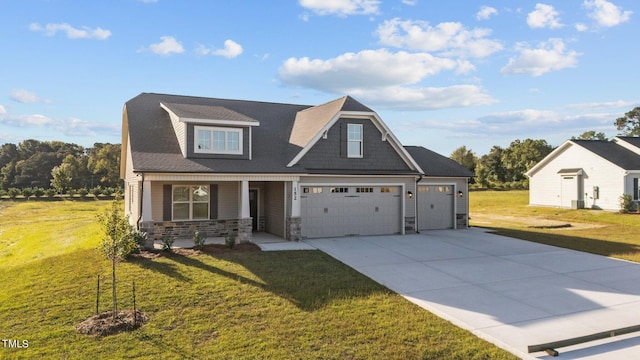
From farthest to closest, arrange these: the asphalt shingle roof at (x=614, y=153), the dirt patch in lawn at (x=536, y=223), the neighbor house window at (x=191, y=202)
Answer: the asphalt shingle roof at (x=614, y=153)
the dirt patch in lawn at (x=536, y=223)
the neighbor house window at (x=191, y=202)

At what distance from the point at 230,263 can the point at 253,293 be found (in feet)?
10.1

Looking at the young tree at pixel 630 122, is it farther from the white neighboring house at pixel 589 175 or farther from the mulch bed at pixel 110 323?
the mulch bed at pixel 110 323

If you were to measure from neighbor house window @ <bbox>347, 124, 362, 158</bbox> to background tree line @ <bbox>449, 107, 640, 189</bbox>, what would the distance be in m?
44.0

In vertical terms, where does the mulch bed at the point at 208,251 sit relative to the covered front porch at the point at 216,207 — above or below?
below

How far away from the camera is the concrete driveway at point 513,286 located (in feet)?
23.8

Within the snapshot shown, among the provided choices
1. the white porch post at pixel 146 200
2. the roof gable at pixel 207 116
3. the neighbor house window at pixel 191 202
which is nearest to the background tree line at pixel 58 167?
the roof gable at pixel 207 116

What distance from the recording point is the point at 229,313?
8.08 m

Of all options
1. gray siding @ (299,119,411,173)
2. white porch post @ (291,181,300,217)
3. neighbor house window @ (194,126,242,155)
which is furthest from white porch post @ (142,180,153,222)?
gray siding @ (299,119,411,173)

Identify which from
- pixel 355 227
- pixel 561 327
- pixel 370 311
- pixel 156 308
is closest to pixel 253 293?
pixel 156 308

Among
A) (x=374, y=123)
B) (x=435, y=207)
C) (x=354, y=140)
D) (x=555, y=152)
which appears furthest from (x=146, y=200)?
(x=555, y=152)

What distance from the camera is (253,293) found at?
30.5 feet

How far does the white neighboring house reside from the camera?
29244 mm

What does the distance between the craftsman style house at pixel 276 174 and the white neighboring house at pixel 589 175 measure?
17.3m

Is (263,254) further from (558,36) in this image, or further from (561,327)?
(558,36)
